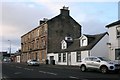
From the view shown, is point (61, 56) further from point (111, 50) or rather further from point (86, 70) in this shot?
point (86, 70)

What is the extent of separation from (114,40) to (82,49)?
11223 millimetres

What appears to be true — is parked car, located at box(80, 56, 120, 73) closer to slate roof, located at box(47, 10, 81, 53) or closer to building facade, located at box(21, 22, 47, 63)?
slate roof, located at box(47, 10, 81, 53)

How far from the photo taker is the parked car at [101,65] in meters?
26.4

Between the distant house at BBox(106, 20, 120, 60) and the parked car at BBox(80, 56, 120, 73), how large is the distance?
22.0 feet

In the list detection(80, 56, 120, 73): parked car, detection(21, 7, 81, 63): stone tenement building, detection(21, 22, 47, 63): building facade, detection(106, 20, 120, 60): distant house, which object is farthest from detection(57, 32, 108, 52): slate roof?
detection(21, 22, 47, 63): building facade

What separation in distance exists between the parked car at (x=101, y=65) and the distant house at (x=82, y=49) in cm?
1432

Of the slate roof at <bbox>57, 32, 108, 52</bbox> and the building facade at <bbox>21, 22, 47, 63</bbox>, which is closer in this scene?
the slate roof at <bbox>57, 32, 108, 52</bbox>

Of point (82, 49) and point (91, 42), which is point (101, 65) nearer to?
point (82, 49)

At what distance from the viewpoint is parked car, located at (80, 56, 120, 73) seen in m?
26.4

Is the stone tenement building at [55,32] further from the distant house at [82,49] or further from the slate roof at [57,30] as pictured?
the distant house at [82,49]

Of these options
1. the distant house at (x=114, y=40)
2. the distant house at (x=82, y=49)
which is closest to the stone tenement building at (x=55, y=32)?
the distant house at (x=82, y=49)

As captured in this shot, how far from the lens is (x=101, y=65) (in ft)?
88.7

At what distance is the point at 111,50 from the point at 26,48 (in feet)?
179

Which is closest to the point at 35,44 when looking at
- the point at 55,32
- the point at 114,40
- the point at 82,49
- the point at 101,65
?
the point at 55,32
